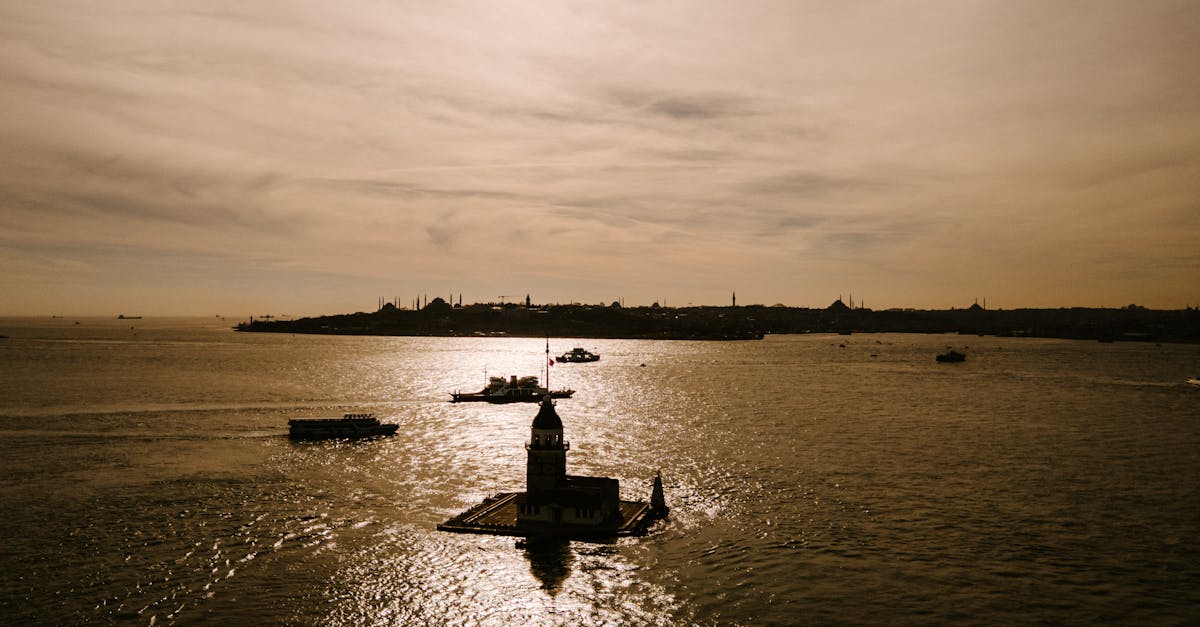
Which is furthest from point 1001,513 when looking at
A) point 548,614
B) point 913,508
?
point 548,614

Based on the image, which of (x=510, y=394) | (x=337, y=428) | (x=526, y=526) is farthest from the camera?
(x=510, y=394)

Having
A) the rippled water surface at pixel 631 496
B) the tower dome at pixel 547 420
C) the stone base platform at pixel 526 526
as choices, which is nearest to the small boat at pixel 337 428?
the rippled water surface at pixel 631 496

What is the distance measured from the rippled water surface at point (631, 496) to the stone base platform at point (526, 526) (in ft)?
3.84

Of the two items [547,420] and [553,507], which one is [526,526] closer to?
[553,507]

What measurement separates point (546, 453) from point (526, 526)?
14.5 feet

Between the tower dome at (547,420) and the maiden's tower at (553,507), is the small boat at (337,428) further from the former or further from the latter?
the tower dome at (547,420)

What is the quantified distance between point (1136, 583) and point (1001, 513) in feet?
40.2

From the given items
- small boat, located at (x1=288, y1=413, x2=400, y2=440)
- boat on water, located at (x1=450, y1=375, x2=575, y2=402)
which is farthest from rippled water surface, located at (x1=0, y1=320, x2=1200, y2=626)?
boat on water, located at (x1=450, y1=375, x2=575, y2=402)

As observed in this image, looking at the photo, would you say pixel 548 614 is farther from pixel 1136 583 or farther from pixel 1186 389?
pixel 1186 389

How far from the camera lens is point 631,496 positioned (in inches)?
2146

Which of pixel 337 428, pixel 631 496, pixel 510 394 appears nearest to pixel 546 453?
pixel 631 496

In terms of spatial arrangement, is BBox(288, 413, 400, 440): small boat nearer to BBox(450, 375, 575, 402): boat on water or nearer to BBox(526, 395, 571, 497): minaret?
BBox(450, 375, 575, 402): boat on water

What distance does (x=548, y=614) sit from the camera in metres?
34.7

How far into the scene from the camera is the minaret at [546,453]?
46.1m
